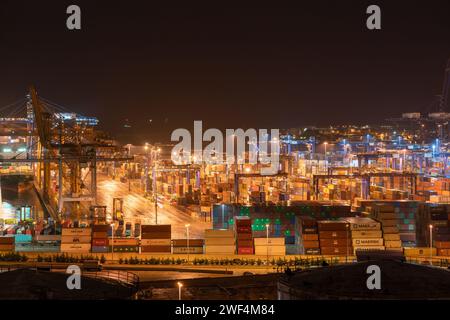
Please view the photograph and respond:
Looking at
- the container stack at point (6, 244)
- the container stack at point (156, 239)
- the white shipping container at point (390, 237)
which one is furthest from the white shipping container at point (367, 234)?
the container stack at point (6, 244)

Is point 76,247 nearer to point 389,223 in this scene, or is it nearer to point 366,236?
point 366,236

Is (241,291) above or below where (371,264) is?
below

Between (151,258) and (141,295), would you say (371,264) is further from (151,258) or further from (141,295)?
(151,258)

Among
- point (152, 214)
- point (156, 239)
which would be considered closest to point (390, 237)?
point (156, 239)

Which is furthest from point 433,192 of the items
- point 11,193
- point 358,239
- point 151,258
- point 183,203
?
point 11,193

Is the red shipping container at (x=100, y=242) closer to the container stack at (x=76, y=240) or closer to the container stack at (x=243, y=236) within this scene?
the container stack at (x=76, y=240)

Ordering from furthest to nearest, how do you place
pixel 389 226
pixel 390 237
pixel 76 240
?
pixel 389 226, pixel 390 237, pixel 76 240
